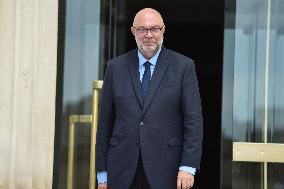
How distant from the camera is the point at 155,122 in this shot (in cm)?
289

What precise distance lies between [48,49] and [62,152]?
2.82 ft

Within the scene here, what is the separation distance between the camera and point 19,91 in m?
4.79

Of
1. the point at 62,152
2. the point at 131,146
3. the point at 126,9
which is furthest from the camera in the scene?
the point at 126,9

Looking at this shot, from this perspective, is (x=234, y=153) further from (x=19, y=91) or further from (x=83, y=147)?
(x=19, y=91)

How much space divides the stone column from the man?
1.89 meters

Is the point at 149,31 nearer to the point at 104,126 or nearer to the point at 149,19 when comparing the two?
the point at 149,19

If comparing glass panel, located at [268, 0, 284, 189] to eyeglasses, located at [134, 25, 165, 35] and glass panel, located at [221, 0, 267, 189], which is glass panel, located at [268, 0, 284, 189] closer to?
glass panel, located at [221, 0, 267, 189]

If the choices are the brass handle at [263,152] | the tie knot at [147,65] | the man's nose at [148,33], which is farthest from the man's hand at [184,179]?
the brass handle at [263,152]

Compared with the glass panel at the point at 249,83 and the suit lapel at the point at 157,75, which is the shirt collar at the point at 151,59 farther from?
the glass panel at the point at 249,83

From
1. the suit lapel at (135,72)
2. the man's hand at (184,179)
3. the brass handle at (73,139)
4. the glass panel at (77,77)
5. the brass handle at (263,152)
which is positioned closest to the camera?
the man's hand at (184,179)

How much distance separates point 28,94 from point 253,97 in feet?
5.90

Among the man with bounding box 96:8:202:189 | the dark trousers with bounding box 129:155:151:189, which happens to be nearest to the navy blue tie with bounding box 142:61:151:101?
the man with bounding box 96:8:202:189

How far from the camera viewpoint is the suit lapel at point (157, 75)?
9.54ft

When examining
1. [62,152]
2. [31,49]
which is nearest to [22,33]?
[31,49]
